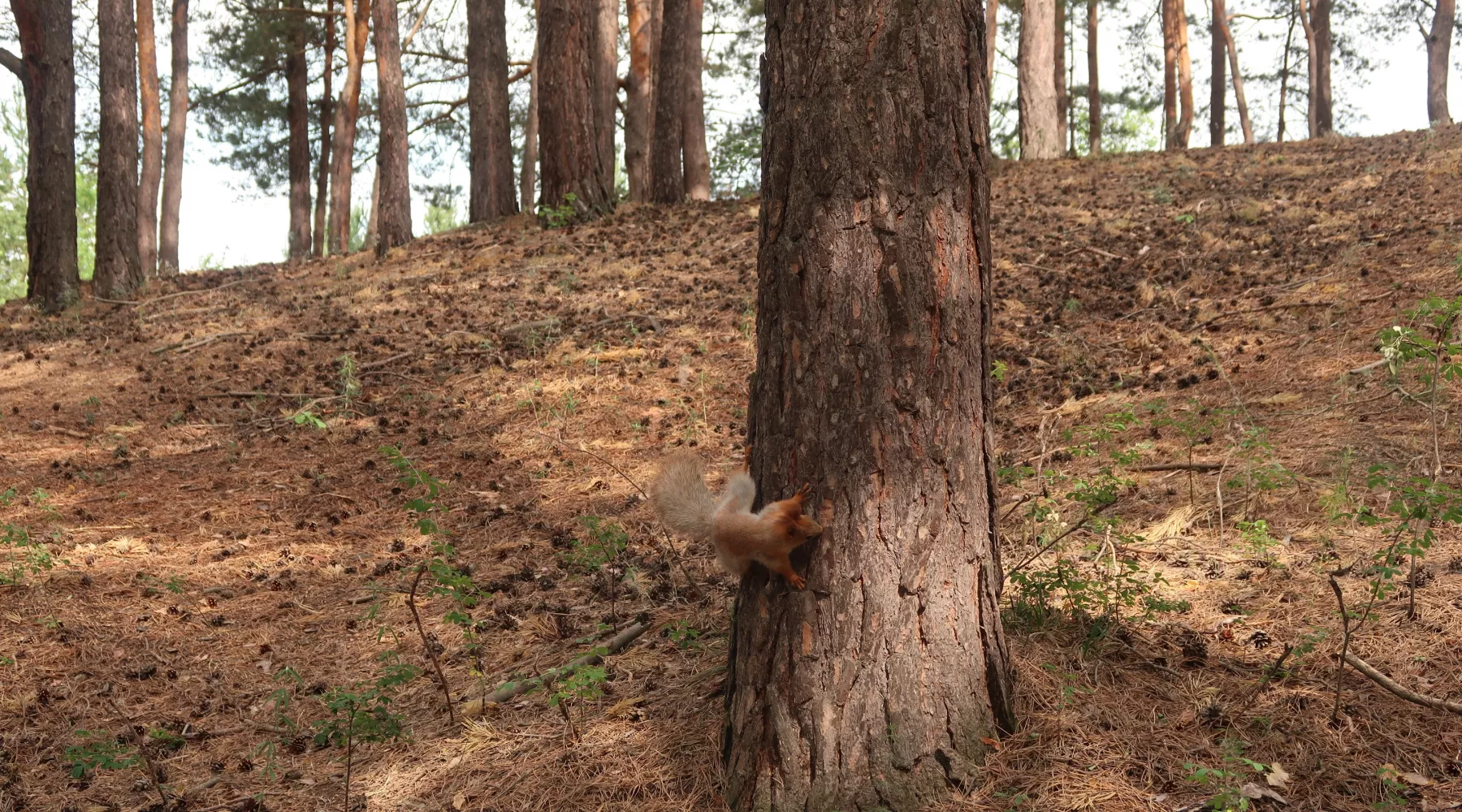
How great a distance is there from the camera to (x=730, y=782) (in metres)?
2.75

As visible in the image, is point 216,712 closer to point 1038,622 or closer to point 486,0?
point 1038,622

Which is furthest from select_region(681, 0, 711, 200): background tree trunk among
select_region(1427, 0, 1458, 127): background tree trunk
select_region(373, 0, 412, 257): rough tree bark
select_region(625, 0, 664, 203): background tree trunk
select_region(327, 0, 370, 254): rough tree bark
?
select_region(1427, 0, 1458, 127): background tree trunk

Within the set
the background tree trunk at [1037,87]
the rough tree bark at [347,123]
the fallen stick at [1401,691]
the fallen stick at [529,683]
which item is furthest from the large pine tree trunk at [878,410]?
the rough tree bark at [347,123]

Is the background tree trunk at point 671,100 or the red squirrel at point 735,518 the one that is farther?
the background tree trunk at point 671,100

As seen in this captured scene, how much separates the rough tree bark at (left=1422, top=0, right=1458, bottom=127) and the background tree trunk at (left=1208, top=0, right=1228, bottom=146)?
5285mm

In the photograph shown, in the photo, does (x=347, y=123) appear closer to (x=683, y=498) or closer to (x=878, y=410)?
(x=683, y=498)

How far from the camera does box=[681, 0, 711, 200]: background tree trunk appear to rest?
12414 millimetres

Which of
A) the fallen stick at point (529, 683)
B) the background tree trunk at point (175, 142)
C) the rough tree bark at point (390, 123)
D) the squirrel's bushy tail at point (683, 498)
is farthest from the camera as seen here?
the background tree trunk at point (175, 142)

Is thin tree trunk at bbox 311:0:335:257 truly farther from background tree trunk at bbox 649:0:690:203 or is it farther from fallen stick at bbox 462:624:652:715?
fallen stick at bbox 462:624:652:715

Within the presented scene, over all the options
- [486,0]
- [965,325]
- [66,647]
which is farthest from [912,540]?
[486,0]

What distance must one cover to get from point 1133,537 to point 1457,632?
99 centimetres

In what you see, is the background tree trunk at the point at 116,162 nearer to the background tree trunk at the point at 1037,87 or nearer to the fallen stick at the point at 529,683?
the fallen stick at the point at 529,683

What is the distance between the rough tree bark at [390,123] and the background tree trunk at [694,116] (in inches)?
146

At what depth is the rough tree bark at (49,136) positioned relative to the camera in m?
10.6
